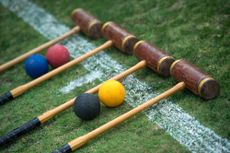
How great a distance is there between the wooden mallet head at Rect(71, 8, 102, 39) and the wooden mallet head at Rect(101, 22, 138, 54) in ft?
0.86

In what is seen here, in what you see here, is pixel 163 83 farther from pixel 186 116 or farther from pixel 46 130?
pixel 46 130

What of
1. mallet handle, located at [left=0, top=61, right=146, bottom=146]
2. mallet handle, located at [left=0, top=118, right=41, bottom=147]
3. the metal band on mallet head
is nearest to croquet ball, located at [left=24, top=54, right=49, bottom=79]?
mallet handle, located at [left=0, top=61, right=146, bottom=146]

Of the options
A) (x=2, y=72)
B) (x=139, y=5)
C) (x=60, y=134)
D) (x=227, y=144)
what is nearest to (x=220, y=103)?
(x=227, y=144)

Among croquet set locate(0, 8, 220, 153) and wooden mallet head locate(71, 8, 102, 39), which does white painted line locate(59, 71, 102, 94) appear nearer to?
croquet set locate(0, 8, 220, 153)

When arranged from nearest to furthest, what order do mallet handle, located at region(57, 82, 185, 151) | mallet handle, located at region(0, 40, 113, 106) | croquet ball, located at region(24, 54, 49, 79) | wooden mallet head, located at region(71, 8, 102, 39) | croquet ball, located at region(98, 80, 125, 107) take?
mallet handle, located at region(57, 82, 185, 151), croquet ball, located at region(98, 80, 125, 107), mallet handle, located at region(0, 40, 113, 106), croquet ball, located at region(24, 54, 49, 79), wooden mallet head, located at region(71, 8, 102, 39)

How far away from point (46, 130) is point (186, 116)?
1702mm

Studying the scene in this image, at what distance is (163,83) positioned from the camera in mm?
5289

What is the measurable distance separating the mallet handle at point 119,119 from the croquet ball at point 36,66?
5.35ft

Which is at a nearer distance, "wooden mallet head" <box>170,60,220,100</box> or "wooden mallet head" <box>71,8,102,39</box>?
"wooden mallet head" <box>170,60,220,100</box>

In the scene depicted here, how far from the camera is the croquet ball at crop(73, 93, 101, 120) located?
4.72 metres

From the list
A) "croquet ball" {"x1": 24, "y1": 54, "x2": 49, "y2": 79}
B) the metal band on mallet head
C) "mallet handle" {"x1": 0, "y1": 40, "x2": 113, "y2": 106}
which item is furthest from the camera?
"croquet ball" {"x1": 24, "y1": 54, "x2": 49, "y2": 79}

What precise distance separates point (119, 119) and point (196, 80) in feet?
3.32

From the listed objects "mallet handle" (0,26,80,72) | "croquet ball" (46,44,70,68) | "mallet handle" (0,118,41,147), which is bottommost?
"mallet handle" (0,118,41,147)

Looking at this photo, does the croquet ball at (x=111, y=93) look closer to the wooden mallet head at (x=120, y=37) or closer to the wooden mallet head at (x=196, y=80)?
the wooden mallet head at (x=196, y=80)
